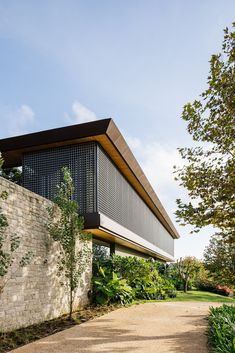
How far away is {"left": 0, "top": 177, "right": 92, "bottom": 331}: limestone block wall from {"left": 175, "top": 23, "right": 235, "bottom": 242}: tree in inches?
141

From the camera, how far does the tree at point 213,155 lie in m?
8.05

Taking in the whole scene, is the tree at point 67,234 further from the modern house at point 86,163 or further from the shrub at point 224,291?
the shrub at point 224,291

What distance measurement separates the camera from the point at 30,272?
862cm

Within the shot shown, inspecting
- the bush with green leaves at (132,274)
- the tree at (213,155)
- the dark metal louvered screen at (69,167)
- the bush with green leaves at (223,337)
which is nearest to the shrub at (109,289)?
the bush with green leaves at (132,274)

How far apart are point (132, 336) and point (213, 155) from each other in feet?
14.8

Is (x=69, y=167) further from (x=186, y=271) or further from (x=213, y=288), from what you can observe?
(x=213, y=288)

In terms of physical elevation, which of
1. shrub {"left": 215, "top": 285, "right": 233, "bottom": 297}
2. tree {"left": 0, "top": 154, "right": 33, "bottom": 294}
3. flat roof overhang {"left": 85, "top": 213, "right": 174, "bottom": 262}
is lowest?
shrub {"left": 215, "top": 285, "right": 233, "bottom": 297}

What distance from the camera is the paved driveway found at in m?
6.16

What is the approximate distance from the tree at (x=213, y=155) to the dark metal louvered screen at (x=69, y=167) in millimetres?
3713

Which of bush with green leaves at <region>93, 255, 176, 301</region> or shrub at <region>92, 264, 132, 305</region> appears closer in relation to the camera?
shrub at <region>92, 264, 132, 305</region>

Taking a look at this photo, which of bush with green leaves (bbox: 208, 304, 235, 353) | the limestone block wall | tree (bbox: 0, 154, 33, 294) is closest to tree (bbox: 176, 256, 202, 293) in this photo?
the limestone block wall

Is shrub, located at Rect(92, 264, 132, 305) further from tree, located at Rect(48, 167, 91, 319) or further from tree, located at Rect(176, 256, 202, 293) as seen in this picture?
tree, located at Rect(176, 256, 202, 293)

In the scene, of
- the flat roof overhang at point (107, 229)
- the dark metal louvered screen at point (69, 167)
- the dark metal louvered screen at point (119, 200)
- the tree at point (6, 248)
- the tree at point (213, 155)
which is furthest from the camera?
the dark metal louvered screen at point (119, 200)

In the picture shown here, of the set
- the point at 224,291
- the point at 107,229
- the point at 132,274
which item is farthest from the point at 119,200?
the point at 224,291
